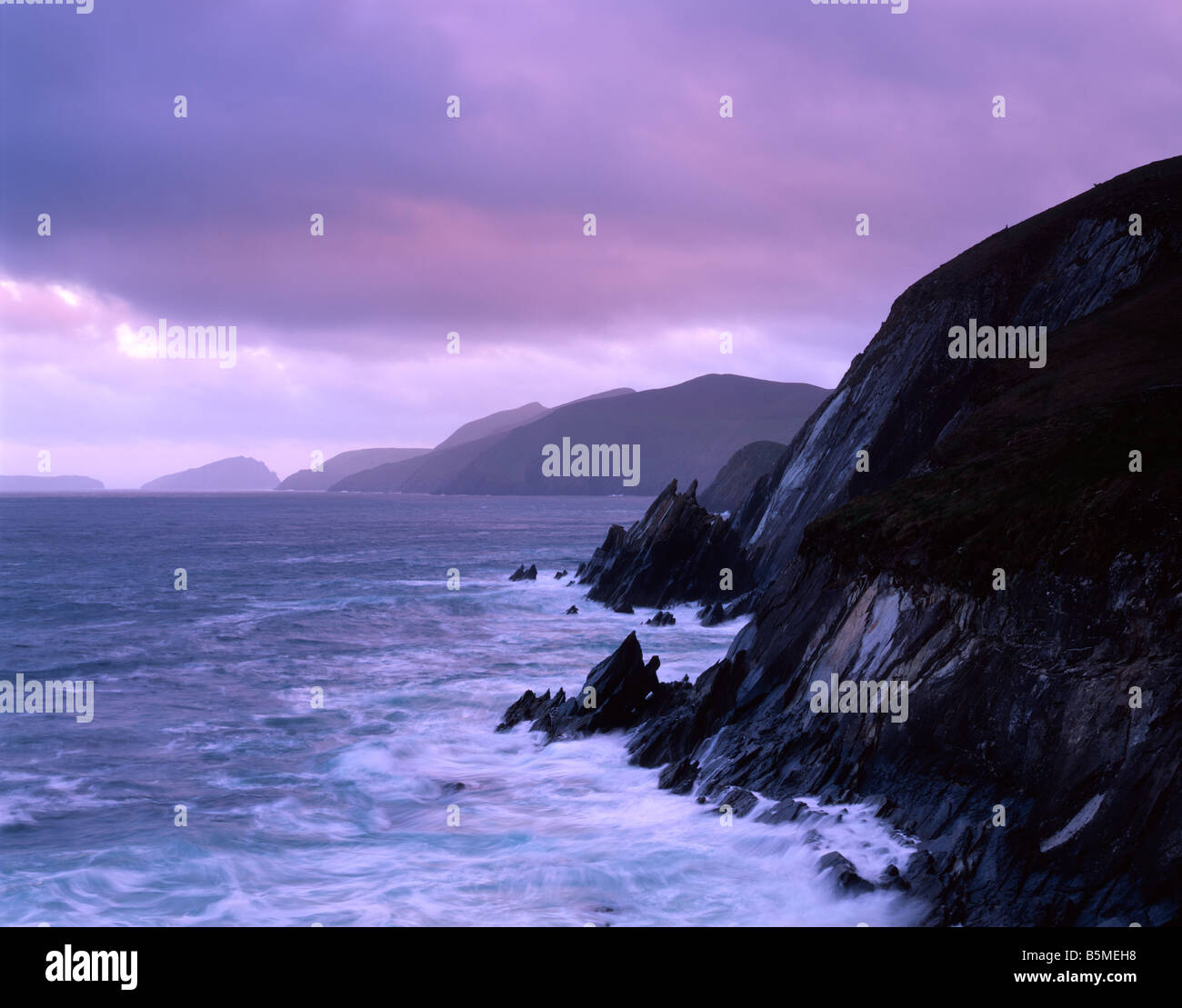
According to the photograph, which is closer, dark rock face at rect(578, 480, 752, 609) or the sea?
the sea

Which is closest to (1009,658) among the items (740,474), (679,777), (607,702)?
(679,777)

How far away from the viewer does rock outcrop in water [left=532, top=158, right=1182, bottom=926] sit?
15422 mm

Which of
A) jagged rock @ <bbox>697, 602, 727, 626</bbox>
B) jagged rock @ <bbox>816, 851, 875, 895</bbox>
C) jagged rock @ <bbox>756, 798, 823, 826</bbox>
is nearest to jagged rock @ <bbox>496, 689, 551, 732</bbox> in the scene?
jagged rock @ <bbox>756, 798, 823, 826</bbox>

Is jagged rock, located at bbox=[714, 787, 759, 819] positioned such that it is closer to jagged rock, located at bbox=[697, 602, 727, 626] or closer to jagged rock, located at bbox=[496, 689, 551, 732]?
jagged rock, located at bbox=[496, 689, 551, 732]

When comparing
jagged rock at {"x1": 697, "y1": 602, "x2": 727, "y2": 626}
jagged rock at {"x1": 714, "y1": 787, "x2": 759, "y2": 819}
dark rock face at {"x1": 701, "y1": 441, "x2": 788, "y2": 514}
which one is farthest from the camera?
dark rock face at {"x1": 701, "y1": 441, "x2": 788, "y2": 514}

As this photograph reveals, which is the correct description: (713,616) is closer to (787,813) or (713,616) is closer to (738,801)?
(738,801)

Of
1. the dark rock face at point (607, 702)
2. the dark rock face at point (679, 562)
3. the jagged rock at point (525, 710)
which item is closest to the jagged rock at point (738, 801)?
the dark rock face at point (607, 702)

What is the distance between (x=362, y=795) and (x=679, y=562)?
1435 inches

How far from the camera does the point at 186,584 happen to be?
70250mm

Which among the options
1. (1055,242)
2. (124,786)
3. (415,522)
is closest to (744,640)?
(124,786)

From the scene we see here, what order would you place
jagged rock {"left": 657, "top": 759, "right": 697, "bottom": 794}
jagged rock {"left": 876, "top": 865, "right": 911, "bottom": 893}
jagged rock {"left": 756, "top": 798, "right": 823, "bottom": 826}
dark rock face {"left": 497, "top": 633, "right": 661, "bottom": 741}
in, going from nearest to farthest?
1. jagged rock {"left": 876, "top": 865, "right": 911, "bottom": 893}
2. jagged rock {"left": 756, "top": 798, "right": 823, "bottom": 826}
3. jagged rock {"left": 657, "top": 759, "right": 697, "bottom": 794}
4. dark rock face {"left": 497, "top": 633, "right": 661, "bottom": 741}

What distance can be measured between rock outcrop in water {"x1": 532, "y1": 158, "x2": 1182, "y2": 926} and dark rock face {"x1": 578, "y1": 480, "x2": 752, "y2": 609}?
82.5 feet
